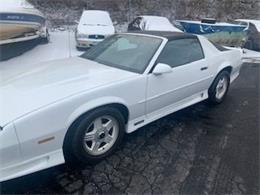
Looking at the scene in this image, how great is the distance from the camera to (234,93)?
16.6ft

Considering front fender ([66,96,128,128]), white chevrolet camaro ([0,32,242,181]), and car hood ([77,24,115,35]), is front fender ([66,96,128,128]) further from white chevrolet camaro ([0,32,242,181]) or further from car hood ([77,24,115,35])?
car hood ([77,24,115,35])

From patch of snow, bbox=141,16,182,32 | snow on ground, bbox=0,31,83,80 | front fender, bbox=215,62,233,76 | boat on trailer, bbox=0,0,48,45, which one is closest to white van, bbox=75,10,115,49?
snow on ground, bbox=0,31,83,80

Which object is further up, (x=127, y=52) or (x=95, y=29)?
(x=127, y=52)

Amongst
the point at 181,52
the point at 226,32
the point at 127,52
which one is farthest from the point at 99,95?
the point at 226,32

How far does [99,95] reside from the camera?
2.61m

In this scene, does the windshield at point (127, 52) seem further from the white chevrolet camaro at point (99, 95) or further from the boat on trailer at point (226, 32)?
the boat on trailer at point (226, 32)

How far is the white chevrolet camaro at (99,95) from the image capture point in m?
2.21

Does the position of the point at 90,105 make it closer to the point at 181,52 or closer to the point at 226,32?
the point at 181,52

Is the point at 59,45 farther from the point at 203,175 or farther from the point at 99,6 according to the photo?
the point at 203,175

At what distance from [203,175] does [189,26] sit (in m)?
8.48

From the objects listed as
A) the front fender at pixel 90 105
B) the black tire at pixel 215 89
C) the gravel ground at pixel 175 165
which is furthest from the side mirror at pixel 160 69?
the black tire at pixel 215 89

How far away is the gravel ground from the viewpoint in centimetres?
247

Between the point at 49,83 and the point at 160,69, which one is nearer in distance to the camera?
the point at 49,83

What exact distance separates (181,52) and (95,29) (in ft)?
19.0
